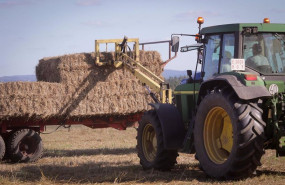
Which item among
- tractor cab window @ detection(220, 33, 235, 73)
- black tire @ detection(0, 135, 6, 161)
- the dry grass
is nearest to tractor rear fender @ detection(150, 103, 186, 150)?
the dry grass

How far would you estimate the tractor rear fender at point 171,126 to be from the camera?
948 cm

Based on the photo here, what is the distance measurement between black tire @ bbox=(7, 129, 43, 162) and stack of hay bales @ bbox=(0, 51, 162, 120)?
46 centimetres

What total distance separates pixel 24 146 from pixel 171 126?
17.9ft

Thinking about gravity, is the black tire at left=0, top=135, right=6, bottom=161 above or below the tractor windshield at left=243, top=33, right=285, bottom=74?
below

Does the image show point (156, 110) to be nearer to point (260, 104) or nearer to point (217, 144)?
point (217, 144)

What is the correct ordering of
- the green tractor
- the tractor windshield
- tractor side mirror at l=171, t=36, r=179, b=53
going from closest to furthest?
the green tractor < the tractor windshield < tractor side mirror at l=171, t=36, r=179, b=53

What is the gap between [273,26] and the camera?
28.2 ft

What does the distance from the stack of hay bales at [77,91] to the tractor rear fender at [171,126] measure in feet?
15.5

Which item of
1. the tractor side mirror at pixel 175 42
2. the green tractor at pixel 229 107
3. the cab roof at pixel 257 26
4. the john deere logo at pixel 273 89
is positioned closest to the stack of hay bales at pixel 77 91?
the green tractor at pixel 229 107

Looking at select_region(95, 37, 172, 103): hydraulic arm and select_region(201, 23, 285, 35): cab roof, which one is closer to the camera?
select_region(201, 23, 285, 35): cab roof

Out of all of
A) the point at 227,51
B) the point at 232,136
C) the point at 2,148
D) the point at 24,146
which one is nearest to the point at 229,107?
the point at 232,136

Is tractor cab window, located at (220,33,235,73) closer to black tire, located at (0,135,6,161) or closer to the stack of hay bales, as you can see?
the stack of hay bales

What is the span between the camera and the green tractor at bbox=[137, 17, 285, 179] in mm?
7547

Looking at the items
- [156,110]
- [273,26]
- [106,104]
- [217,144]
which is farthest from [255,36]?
[106,104]
